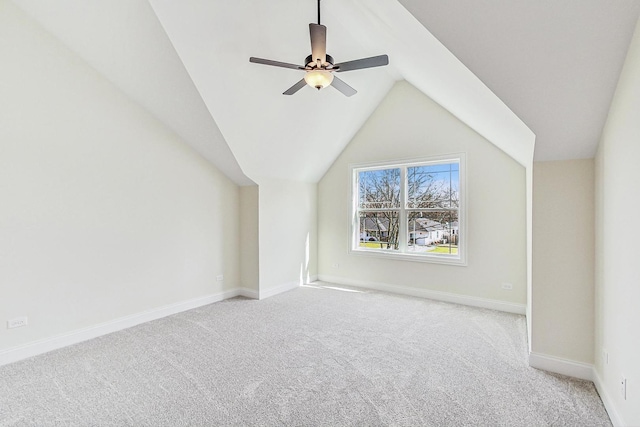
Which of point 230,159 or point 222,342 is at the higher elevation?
point 230,159

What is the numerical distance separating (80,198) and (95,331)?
143cm

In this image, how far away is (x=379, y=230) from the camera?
17.8ft

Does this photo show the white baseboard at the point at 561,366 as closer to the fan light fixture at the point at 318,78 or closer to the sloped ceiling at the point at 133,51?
the fan light fixture at the point at 318,78

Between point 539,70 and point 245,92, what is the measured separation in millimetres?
2826

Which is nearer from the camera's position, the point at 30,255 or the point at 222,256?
the point at 30,255

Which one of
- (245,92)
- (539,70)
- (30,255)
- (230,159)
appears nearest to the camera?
(539,70)

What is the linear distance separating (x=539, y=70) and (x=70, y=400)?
3.75 meters

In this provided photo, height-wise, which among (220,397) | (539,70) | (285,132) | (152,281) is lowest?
(220,397)

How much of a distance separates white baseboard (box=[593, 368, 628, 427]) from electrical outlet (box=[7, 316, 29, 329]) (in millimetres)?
4587

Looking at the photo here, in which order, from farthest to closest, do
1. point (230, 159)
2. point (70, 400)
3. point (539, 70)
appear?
point (230, 159) → point (70, 400) → point (539, 70)

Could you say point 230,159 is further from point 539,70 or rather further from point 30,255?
point 539,70

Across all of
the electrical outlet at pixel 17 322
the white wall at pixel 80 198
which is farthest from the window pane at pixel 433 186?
the electrical outlet at pixel 17 322

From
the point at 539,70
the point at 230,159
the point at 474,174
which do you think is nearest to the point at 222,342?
the point at 230,159

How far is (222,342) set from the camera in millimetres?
3172
